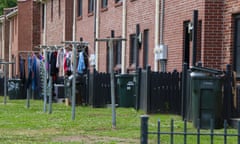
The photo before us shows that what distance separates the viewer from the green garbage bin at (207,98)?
14.2 meters

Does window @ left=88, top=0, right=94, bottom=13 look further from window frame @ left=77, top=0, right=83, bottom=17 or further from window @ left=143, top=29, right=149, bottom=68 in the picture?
window @ left=143, top=29, right=149, bottom=68

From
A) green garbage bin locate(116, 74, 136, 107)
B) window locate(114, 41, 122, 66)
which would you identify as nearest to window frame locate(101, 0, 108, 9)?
window locate(114, 41, 122, 66)

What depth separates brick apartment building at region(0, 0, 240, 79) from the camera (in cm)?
1759

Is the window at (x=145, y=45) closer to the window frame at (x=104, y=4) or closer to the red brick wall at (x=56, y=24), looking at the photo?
the window frame at (x=104, y=4)

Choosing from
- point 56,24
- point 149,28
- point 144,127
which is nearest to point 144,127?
point 144,127

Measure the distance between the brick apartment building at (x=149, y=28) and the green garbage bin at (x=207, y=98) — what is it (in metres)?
2.70

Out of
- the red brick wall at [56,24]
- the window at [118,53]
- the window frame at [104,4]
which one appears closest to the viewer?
the window at [118,53]

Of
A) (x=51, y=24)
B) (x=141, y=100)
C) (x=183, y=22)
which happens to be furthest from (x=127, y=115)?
(x=51, y=24)

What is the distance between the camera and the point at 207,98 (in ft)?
46.9

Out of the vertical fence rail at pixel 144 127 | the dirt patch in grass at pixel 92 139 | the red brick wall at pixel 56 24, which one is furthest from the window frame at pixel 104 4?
the vertical fence rail at pixel 144 127

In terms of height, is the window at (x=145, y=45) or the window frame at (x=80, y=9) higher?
the window frame at (x=80, y=9)

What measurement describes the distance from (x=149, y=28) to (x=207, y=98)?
9.34 meters

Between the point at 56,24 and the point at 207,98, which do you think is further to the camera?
the point at 56,24

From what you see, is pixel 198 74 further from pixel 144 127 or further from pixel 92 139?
pixel 144 127
